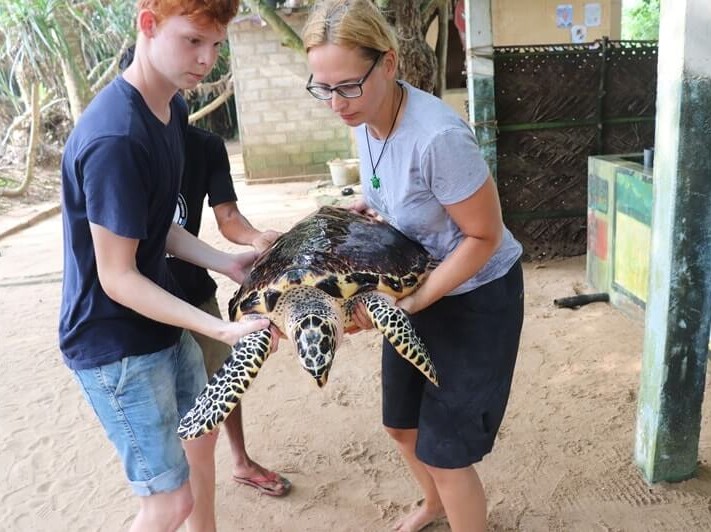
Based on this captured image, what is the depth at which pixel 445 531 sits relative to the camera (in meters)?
2.34

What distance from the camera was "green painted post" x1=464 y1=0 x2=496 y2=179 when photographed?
4711 millimetres

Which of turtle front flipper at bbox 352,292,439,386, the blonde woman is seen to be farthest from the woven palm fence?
turtle front flipper at bbox 352,292,439,386

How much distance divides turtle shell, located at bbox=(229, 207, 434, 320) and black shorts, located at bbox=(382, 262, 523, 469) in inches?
5.8

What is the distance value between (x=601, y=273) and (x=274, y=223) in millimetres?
4275

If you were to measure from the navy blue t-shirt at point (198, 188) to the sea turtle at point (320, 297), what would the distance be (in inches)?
13.8

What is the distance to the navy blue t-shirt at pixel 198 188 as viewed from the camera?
2.22 m

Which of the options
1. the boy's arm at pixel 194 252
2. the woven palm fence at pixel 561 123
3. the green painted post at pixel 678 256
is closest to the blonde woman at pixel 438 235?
the boy's arm at pixel 194 252

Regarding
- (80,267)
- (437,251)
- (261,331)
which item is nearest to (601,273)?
(437,251)

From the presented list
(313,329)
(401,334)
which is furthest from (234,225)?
(401,334)

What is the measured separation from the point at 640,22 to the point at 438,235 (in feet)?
70.6

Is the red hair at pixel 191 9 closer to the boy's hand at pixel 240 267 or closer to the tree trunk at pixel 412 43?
the boy's hand at pixel 240 267

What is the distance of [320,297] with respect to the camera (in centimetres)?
180

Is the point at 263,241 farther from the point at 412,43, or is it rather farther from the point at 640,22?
the point at 640,22

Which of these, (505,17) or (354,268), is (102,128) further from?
(505,17)
